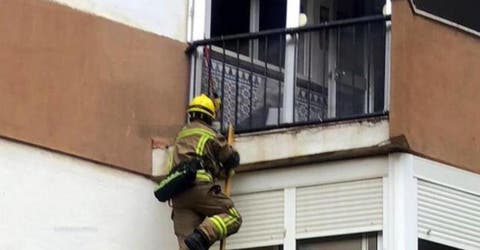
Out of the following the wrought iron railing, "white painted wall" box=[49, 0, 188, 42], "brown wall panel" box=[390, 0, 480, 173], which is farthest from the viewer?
"white painted wall" box=[49, 0, 188, 42]

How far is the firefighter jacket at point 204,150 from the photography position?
12422 mm

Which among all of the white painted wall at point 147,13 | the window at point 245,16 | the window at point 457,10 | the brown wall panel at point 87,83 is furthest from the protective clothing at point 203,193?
the window at point 457,10

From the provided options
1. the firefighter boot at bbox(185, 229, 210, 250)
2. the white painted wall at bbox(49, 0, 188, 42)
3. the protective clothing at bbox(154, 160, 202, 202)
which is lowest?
the firefighter boot at bbox(185, 229, 210, 250)

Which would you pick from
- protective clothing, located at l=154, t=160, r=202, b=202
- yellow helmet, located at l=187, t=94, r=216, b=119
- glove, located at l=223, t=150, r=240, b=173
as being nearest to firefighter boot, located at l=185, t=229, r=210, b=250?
protective clothing, located at l=154, t=160, r=202, b=202

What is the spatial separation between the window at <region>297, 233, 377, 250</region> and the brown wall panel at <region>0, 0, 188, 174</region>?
1501mm

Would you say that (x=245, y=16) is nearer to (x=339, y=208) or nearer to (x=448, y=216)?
(x=339, y=208)

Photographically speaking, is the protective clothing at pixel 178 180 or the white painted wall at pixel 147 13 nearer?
the protective clothing at pixel 178 180

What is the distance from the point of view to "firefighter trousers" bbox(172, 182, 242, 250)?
12.2 metres

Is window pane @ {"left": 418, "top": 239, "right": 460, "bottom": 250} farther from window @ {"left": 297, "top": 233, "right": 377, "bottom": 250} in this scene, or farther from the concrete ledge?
the concrete ledge

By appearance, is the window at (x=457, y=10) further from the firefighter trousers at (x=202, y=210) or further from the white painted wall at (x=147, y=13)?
the firefighter trousers at (x=202, y=210)

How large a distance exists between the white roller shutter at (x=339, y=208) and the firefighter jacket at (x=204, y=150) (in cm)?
64

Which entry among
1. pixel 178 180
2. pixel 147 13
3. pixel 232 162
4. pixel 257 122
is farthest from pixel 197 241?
pixel 147 13

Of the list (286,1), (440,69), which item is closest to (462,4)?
(286,1)

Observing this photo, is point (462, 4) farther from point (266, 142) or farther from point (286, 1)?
point (266, 142)
